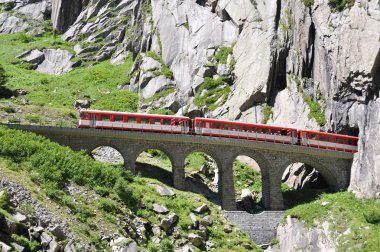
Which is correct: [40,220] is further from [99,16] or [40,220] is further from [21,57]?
[99,16]

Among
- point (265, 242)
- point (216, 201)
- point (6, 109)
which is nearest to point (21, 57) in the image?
point (6, 109)

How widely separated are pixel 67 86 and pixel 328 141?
4227 cm

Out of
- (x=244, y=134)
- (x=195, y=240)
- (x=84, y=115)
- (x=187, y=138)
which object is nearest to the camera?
(x=195, y=240)

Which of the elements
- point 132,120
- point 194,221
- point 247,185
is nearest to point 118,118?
point 132,120

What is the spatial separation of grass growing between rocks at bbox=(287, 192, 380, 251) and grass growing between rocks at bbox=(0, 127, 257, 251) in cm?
573

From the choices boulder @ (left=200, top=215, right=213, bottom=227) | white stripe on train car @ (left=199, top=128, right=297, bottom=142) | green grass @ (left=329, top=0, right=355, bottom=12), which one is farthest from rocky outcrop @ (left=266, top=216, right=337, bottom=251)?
green grass @ (left=329, top=0, right=355, bottom=12)

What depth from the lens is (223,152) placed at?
39875 mm

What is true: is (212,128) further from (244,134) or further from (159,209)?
(159,209)

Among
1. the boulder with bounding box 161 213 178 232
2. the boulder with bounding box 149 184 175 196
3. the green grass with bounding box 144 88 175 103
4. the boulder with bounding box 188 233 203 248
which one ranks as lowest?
the boulder with bounding box 188 233 203 248

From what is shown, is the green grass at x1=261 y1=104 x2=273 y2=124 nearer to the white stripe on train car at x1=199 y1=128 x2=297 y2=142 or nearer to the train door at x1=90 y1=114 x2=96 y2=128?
the white stripe on train car at x1=199 y1=128 x2=297 y2=142

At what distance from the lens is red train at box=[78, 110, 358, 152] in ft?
124

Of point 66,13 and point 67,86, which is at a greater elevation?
point 66,13

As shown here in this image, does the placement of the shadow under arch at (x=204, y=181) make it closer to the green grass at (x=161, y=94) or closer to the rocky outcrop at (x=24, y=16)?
the green grass at (x=161, y=94)

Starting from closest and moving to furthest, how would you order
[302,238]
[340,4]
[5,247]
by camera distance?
1. [5,247]
2. [302,238]
3. [340,4]
